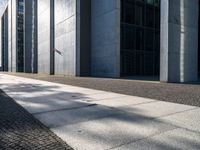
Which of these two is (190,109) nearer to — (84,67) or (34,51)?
(84,67)

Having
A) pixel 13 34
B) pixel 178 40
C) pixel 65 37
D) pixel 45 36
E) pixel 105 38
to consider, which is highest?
pixel 13 34

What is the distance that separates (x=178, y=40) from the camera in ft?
52.2

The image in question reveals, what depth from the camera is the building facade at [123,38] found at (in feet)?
51.8

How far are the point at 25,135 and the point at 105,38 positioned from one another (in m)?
21.1

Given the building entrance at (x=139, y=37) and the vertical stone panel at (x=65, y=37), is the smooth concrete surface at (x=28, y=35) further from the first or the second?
the building entrance at (x=139, y=37)

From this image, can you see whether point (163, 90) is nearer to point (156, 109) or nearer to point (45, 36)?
point (156, 109)

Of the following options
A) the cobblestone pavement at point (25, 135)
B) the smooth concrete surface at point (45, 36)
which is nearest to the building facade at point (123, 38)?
the smooth concrete surface at point (45, 36)

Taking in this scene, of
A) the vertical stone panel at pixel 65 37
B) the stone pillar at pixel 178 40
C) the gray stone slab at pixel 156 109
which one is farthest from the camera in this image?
the vertical stone panel at pixel 65 37

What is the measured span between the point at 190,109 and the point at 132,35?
67.0ft

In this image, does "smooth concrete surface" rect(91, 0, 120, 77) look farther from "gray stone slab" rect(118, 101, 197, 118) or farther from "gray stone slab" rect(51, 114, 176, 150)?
"gray stone slab" rect(51, 114, 176, 150)

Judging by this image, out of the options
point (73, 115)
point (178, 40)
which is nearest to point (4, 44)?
point (178, 40)

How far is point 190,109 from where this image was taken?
20.5ft

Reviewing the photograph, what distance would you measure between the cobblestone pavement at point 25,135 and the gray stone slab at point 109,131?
211 millimetres

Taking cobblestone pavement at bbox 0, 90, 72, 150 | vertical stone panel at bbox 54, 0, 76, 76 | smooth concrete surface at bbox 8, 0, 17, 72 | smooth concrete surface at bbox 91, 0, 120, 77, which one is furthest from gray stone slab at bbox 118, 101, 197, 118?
smooth concrete surface at bbox 8, 0, 17, 72
